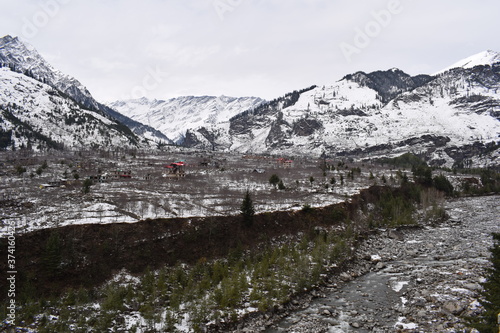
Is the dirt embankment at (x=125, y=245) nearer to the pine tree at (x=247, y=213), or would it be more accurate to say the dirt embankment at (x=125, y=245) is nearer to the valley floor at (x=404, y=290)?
the pine tree at (x=247, y=213)

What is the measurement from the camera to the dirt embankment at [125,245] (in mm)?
30625

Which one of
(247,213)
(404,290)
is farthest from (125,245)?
(404,290)

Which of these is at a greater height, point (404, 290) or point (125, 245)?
point (125, 245)

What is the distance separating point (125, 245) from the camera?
37.4 metres

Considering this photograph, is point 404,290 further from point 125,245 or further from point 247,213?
point 125,245

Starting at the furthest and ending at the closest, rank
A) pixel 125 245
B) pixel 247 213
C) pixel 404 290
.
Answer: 1. pixel 247 213
2. pixel 125 245
3. pixel 404 290

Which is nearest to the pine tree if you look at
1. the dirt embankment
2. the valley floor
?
the dirt embankment

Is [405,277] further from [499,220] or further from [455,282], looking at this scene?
[499,220]

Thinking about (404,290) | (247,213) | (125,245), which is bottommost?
(404,290)

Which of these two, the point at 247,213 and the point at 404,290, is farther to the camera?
the point at 247,213

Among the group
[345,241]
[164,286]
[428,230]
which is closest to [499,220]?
[428,230]

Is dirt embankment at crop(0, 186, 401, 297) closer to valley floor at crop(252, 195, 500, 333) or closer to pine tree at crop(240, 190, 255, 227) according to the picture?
pine tree at crop(240, 190, 255, 227)

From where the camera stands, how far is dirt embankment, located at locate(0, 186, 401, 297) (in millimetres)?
30625

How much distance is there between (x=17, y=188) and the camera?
196 feet
